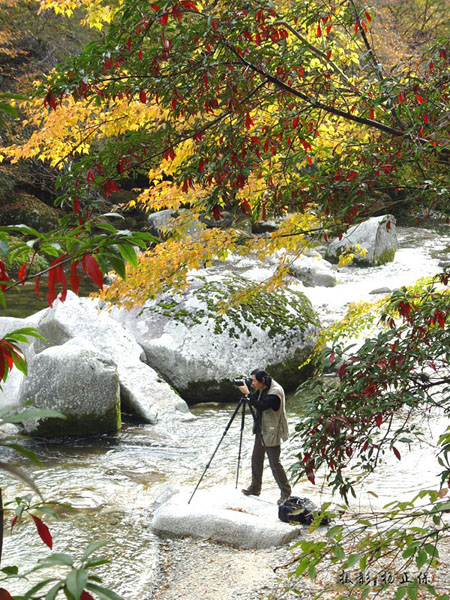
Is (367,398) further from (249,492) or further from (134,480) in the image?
(134,480)

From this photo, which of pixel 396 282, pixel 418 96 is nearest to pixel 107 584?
pixel 418 96

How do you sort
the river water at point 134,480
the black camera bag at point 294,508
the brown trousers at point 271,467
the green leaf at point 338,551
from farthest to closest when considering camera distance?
the brown trousers at point 271,467
the black camera bag at point 294,508
the river water at point 134,480
the green leaf at point 338,551

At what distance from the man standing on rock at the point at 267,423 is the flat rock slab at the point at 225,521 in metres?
0.36

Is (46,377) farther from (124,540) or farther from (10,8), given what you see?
(10,8)

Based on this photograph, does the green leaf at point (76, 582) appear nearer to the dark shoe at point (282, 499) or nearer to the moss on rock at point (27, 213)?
the dark shoe at point (282, 499)

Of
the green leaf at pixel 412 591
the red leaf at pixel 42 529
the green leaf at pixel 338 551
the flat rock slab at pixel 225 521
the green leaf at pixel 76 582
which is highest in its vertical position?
the green leaf at pixel 76 582

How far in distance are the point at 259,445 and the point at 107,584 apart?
213 centimetres

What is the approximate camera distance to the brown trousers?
239 inches

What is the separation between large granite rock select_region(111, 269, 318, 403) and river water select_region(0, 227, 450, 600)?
49 cm

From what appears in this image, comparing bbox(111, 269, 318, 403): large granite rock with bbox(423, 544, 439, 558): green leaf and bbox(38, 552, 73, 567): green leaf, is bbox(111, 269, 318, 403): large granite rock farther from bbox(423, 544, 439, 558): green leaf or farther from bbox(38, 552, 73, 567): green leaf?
bbox(38, 552, 73, 567): green leaf

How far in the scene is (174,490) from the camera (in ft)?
20.1

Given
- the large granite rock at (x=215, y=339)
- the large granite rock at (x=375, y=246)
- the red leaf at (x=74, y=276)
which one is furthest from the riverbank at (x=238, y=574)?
the large granite rock at (x=375, y=246)

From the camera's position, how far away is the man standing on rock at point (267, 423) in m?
6.16

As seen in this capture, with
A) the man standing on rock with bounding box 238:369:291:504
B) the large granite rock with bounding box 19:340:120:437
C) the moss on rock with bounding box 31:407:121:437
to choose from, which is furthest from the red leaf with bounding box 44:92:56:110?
the moss on rock with bounding box 31:407:121:437
